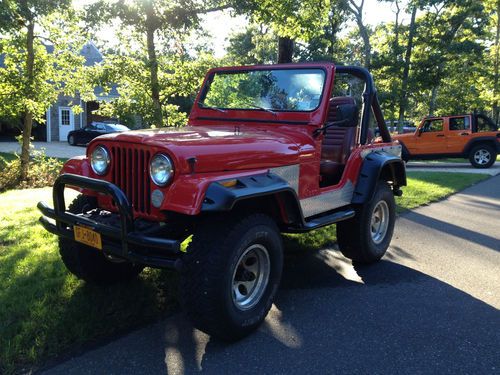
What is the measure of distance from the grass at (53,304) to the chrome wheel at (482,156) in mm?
12919

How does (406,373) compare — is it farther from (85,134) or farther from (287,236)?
(85,134)

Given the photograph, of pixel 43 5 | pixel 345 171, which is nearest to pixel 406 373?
pixel 345 171

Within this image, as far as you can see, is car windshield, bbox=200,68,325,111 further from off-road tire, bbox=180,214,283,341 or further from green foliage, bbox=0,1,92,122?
green foliage, bbox=0,1,92,122

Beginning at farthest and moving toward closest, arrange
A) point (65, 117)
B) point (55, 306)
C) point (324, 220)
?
1. point (65, 117)
2. point (324, 220)
3. point (55, 306)

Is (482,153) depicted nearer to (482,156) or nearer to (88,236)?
(482,156)

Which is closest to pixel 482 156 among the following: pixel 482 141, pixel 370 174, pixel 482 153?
pixel 482 153

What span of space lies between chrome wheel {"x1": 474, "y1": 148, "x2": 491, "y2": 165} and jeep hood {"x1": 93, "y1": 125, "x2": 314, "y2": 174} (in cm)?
1406

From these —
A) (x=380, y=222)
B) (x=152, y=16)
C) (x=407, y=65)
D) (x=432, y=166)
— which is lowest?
(x=380, y=222)

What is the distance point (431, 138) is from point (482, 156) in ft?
6.08

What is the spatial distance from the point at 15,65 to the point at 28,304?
900cm

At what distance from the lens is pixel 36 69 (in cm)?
1066

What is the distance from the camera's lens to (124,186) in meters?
3.17

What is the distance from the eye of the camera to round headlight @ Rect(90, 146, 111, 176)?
10.7 feet

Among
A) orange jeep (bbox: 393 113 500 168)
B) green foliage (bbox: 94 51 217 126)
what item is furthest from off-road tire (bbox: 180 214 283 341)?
orange jeep (bbox: 393 113 500 168)
